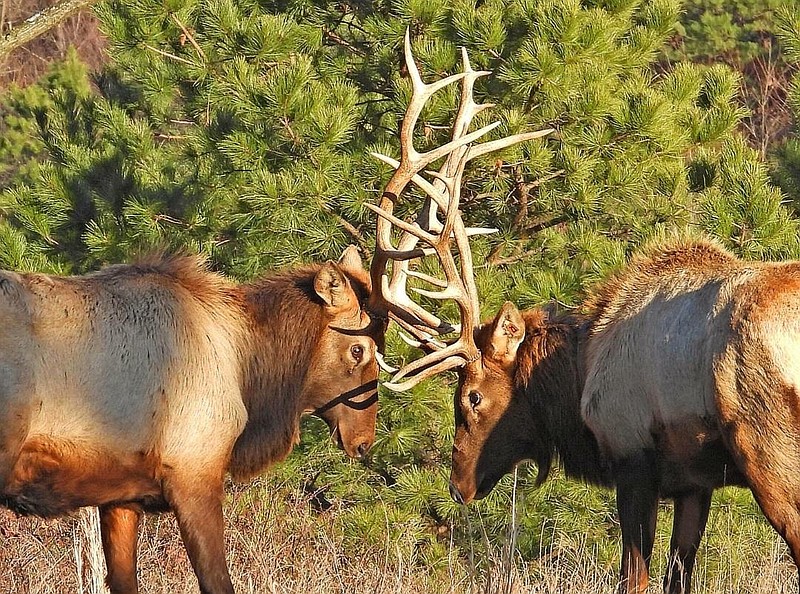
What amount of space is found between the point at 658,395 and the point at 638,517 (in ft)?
2.11

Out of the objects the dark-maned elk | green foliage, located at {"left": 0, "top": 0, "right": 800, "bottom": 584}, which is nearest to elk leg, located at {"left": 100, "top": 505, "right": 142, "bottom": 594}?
the dark-maned elk

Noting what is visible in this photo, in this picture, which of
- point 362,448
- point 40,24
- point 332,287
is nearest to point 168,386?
point 332,287

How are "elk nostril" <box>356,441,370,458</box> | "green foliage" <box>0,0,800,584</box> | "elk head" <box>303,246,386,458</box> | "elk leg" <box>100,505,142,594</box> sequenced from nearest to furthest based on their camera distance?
"elk leg" <box>100,505,142,594</box>
"elk head" <box>303,246,386,458</box>
"elk nostril" <box>356,441,370,458</box>
"green foliage" <box>0,0,800,584</box>

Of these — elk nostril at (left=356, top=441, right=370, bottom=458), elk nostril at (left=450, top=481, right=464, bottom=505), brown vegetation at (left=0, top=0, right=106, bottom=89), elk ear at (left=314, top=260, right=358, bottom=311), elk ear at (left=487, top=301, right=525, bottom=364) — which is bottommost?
brown vegetation at (left=0, top=0, right=106, bottom=89)

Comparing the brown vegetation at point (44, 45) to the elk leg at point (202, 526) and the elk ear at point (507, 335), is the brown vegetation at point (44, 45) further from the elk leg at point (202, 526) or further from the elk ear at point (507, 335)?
the elk leg at point (202, 526)

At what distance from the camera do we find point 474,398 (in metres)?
7.11

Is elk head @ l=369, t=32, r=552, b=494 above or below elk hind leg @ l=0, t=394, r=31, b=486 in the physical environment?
below

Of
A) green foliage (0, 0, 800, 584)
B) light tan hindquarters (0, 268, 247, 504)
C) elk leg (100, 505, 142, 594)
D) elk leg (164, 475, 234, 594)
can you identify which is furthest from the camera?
green foliage (0, 0, 800, 584)

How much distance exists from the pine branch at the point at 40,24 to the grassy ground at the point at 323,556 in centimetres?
398

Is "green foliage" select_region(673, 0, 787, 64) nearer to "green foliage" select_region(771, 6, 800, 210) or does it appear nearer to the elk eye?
"green foliage" select_region(771, 6, 800, 210)

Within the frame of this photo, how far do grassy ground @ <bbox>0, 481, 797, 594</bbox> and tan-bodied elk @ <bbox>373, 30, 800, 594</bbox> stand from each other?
54 cm

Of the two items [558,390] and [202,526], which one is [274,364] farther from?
[558,390]

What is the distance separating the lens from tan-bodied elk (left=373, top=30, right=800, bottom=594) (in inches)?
211

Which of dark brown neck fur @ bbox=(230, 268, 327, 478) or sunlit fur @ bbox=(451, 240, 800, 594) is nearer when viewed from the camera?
sunlit fur @ bbox=(451, 240, 800, 594)
